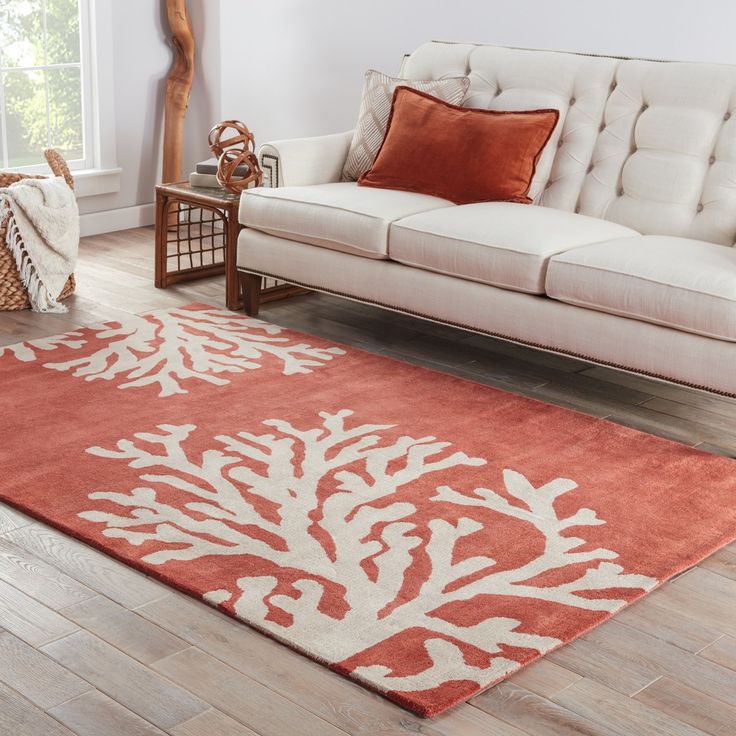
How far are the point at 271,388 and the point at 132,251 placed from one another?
6.24 feet

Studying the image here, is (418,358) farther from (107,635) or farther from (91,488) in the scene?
(107,635)

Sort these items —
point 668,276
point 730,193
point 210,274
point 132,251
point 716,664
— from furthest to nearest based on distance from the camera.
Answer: point 132,251 < point 210,274 < point 730,193 < point 668,276 < point 716,664

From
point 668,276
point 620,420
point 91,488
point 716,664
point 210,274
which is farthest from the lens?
point 210,274

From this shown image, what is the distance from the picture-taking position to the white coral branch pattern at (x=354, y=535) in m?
2.11

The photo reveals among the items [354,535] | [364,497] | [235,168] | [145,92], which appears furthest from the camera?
[145,92]

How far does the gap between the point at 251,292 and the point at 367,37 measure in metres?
1.66

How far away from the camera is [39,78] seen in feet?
16.5

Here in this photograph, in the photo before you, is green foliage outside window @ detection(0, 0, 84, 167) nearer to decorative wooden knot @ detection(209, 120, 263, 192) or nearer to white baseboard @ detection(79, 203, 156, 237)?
white baseboard @ detection(79, 203, 156, 237)

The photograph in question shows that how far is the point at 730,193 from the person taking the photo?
3.52 metres

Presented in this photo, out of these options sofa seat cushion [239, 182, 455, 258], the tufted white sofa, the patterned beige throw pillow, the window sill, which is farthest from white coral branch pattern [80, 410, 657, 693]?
the window sill

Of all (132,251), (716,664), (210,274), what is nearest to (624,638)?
(716,664)

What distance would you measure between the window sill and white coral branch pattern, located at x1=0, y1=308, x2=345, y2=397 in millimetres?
1370

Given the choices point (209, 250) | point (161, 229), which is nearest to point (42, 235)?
point (161, 229)

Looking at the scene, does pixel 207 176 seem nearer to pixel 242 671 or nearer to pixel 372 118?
pixel 372 118
